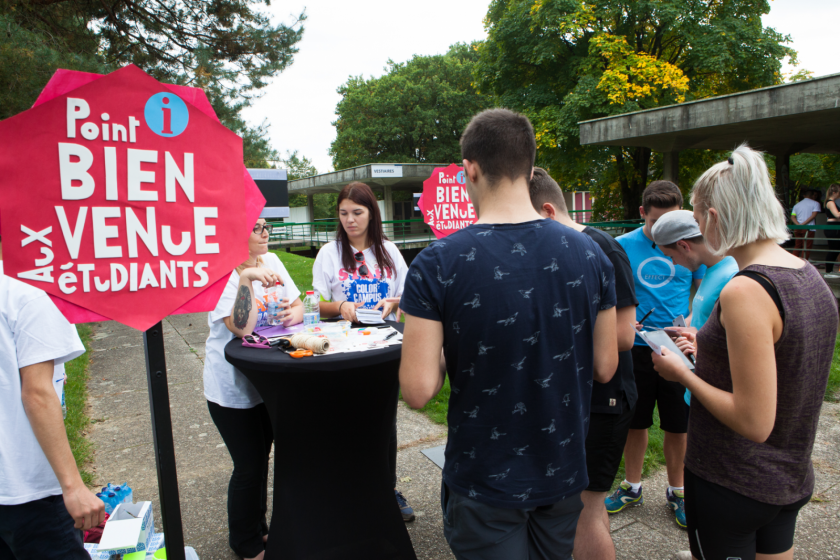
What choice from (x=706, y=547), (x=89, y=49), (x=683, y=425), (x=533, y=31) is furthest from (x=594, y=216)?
(x=706, y=547)

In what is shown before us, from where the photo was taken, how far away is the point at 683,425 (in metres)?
2.87

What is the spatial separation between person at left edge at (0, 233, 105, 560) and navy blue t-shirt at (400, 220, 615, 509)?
1.10m

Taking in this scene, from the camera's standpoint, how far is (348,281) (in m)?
3.07

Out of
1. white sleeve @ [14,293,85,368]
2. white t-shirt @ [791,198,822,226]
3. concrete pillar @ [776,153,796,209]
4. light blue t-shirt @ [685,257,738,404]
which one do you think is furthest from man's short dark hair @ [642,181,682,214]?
concrete pillar @ [776,153,796,209]

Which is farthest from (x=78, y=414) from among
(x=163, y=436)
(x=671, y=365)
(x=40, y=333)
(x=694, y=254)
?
(x=694, y=254)

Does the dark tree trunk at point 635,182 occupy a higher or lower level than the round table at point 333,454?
higher

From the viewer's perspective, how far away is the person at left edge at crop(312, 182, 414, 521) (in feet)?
9.93

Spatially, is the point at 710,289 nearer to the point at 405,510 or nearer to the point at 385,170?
the point at 405,510

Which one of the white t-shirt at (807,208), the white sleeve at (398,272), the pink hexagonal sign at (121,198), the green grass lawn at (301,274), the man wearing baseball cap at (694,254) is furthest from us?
the green grass lawn at (301,274)

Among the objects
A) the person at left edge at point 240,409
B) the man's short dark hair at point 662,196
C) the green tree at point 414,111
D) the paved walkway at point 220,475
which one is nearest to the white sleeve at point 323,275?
the person at left edge at point 240,409

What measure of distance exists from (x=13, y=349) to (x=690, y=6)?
2071cm

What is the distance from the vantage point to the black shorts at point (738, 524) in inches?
59.1

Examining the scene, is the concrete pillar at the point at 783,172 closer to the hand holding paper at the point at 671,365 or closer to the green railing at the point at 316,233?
the green railing at the point at 316,233

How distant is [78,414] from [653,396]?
4677mm
